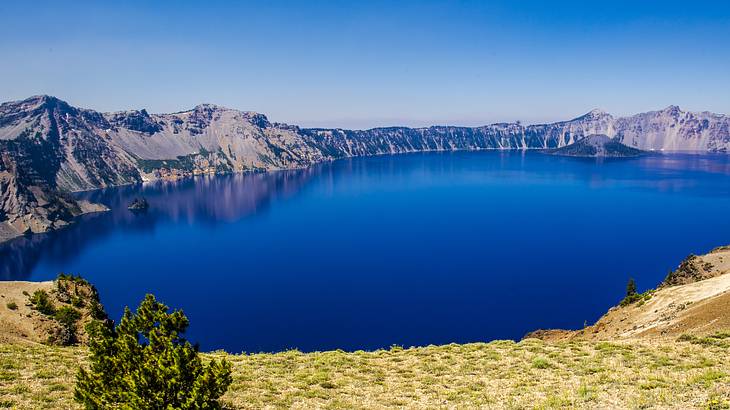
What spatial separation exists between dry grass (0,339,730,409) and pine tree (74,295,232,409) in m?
6.04

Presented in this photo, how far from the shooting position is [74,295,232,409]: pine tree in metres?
17.9

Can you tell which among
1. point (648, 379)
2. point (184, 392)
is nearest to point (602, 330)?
point (648, 379)

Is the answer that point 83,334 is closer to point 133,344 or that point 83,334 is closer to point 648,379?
point 133,344

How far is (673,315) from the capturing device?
4506 centimetres

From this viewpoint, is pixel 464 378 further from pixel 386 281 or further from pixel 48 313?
pixel 386 281

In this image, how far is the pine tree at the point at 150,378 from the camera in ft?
58.9

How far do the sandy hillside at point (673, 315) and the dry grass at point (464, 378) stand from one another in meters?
6.46

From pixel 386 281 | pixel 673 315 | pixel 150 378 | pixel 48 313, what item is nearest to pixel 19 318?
pixel 48 313

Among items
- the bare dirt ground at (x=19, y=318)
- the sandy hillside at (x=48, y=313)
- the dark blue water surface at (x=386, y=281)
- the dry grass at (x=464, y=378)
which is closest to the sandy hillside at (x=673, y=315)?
the dry grass at (x=464, y=378)

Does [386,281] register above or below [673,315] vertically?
below

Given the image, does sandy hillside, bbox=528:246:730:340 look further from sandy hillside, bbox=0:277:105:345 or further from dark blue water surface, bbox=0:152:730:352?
sandy hillside, bbox=0:277:105:345

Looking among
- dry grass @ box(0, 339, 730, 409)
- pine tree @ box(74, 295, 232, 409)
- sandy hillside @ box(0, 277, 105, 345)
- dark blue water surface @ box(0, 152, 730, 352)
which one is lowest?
dark blue water surface @ box(0, 152, 730, 352)

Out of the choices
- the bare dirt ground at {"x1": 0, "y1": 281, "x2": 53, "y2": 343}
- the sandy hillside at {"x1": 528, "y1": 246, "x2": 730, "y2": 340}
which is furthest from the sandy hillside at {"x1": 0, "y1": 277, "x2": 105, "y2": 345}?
the sandy hillside at {"x1": 528, "y1": 246, "x2": 730, "y2": 340}

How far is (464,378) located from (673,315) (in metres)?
29.7
